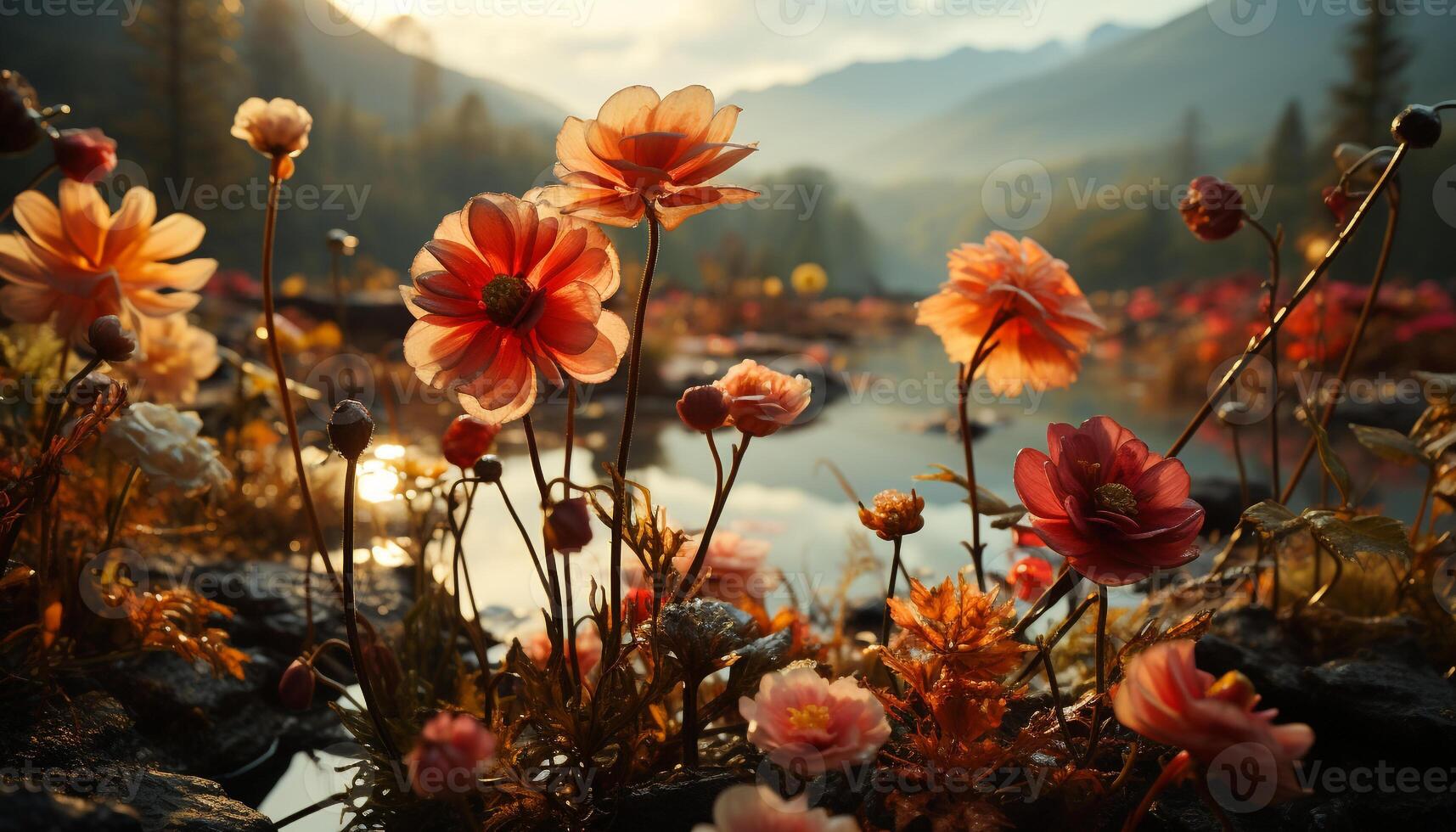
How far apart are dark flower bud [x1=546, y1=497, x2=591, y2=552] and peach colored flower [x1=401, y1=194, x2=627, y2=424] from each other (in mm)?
110

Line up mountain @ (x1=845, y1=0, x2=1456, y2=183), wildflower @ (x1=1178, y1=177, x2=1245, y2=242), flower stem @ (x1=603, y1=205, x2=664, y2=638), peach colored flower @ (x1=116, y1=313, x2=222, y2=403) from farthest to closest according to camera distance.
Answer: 1. mountain @ (x1=845, y1=0, x2=1456, y2=183)
2. peach colored flower @ (x1=116, y1=313, x2=222, y2=403)
3. wildflower @ (x1=1178, y1=177, x2=1245, y2=242)
4. flower stem @ (x1=603, y1=205, x2=664, y2=638)

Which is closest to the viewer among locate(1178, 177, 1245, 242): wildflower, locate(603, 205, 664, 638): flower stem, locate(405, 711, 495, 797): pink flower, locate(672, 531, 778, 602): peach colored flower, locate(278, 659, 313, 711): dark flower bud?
locate(405, 711, 495, 797): pink flower

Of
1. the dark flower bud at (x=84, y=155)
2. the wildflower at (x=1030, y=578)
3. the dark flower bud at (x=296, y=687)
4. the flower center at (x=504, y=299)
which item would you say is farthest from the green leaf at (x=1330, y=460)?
the dark flower bud at (x=84, y=155)

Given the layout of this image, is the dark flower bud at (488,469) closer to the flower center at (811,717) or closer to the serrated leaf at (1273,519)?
the flower center at (811,717)

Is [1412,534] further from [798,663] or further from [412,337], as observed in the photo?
[412,337]

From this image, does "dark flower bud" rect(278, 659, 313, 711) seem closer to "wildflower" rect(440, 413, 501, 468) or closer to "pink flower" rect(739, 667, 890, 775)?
"wildflower" rect(440, 413, 501, 468)

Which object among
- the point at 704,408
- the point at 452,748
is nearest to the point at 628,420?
the point at 704,408

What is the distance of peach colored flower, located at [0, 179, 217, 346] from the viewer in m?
1.00

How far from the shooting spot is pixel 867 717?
0.63 m

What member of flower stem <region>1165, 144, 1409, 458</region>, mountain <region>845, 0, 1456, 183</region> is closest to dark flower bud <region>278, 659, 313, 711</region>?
flower stem <region>1165, 144, 1409, 458</region>

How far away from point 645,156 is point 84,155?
2.34 ft

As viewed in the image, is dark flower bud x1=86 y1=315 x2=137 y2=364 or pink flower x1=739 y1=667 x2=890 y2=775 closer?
pink flower x1=739 y1=667 x2=890 y2=775

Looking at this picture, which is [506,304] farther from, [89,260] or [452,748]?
[89,260]

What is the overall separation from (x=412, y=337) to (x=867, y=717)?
48 centimetres
